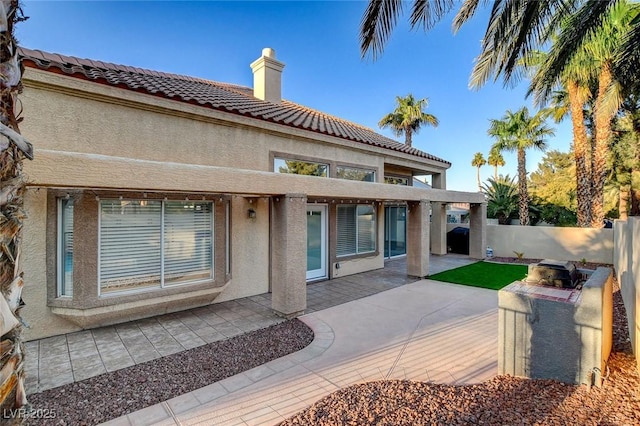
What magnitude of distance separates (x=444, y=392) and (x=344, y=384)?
5.66 ft

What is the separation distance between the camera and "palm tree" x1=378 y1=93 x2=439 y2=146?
33562mm

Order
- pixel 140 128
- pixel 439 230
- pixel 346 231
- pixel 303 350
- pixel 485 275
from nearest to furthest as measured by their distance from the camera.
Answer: pixel 303 350 < pixel 140 128 < pixel 346 231 < pixel 485 275 < pixel 439 230

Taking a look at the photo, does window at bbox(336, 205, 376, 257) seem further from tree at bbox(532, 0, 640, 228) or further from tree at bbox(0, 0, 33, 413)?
tree at bbox(0, 0, 33, 413)

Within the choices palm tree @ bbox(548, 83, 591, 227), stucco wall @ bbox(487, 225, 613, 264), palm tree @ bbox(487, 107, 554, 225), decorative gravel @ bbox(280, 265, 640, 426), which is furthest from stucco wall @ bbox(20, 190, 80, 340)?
palm tree @ bbox(487, 107, 554, 225)

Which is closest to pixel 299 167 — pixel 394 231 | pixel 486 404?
pixel 394 231

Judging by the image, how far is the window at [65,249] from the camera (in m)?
7.78

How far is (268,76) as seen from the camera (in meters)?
16.2

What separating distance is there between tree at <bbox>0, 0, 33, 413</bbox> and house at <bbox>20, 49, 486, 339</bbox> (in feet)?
13.9

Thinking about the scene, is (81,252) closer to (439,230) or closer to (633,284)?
(633,284)

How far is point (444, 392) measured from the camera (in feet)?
17.1

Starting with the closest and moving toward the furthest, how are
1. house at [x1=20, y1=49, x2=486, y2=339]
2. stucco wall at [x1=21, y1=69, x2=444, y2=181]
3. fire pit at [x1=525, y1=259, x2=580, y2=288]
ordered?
fire pit at [x1=525, y1=259, x2=580, y2=288] → house at [x1=20, y1=49, x2=486, y2=339] → stucco wall at [x1=21, y1=69, x2=444, y2=181]

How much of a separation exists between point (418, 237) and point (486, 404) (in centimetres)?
940

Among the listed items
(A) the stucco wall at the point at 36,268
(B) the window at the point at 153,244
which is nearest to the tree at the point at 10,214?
(B) the window at the point at 153,244

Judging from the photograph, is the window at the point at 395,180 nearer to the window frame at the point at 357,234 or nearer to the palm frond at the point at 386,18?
the window frame at the point at 357,234
